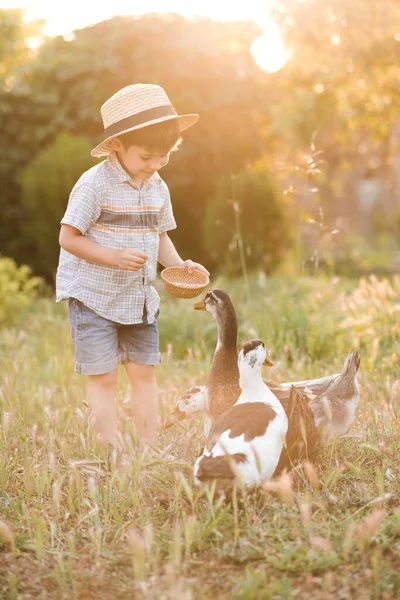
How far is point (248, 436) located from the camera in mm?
2660

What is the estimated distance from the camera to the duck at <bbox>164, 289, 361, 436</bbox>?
10.4 ft

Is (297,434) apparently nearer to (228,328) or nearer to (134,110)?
(228,328)

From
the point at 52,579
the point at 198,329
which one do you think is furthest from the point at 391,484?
the point at 198,329

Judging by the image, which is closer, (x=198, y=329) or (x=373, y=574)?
(x=373, y=574)

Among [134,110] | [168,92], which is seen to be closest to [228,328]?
[134,110]

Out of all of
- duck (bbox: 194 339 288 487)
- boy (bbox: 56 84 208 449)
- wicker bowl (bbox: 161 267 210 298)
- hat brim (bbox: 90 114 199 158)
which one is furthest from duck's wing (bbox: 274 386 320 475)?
hat brim (bbox: 90 114 199 158)

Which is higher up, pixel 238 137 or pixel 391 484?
pixel 238 137

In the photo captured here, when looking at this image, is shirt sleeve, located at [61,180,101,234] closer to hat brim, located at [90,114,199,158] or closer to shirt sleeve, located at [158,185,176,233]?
hat brim, located at [90,114,199,158]

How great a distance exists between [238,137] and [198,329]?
4878 mm

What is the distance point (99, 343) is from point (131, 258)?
526mm

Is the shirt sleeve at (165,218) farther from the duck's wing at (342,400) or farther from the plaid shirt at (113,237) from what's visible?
the duck's wing at (342,400)

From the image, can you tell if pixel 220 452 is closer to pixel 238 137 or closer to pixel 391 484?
pixel 391 484

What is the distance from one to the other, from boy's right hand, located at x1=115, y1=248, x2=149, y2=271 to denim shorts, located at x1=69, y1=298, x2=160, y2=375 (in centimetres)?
41

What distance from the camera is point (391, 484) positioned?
2.95 metres
